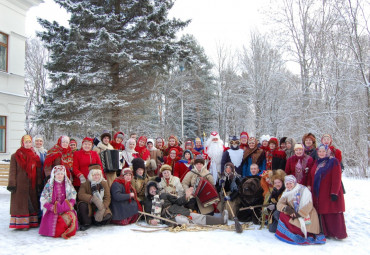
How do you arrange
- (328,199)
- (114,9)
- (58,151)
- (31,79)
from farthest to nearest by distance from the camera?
(31,79), (114,9), (58,151), (328,199)

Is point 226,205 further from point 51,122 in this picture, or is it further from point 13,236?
point 51,122

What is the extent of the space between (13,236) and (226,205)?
389 cm

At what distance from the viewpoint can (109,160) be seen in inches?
234

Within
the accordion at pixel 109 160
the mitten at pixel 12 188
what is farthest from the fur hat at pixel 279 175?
the mitten at pixel 12 188

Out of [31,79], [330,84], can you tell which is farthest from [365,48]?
[31,79]

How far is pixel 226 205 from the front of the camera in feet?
19.3

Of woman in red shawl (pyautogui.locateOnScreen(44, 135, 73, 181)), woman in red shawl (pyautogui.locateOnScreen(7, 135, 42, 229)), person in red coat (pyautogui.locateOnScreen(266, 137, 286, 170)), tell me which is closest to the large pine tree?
woman in red shawl (pyautogui.locateOnScreen(44, 135, 73, 181))

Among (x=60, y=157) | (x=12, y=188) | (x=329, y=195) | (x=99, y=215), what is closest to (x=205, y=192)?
(x=99, y=215)

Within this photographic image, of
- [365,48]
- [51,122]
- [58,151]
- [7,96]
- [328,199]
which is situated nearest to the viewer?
[328,199]

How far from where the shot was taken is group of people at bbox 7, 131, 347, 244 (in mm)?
4613

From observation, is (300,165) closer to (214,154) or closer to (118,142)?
(214,154)

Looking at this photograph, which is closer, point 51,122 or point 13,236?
point 13,236

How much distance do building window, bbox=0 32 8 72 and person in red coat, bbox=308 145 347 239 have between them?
40.9 ft

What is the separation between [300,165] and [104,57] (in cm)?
1074
